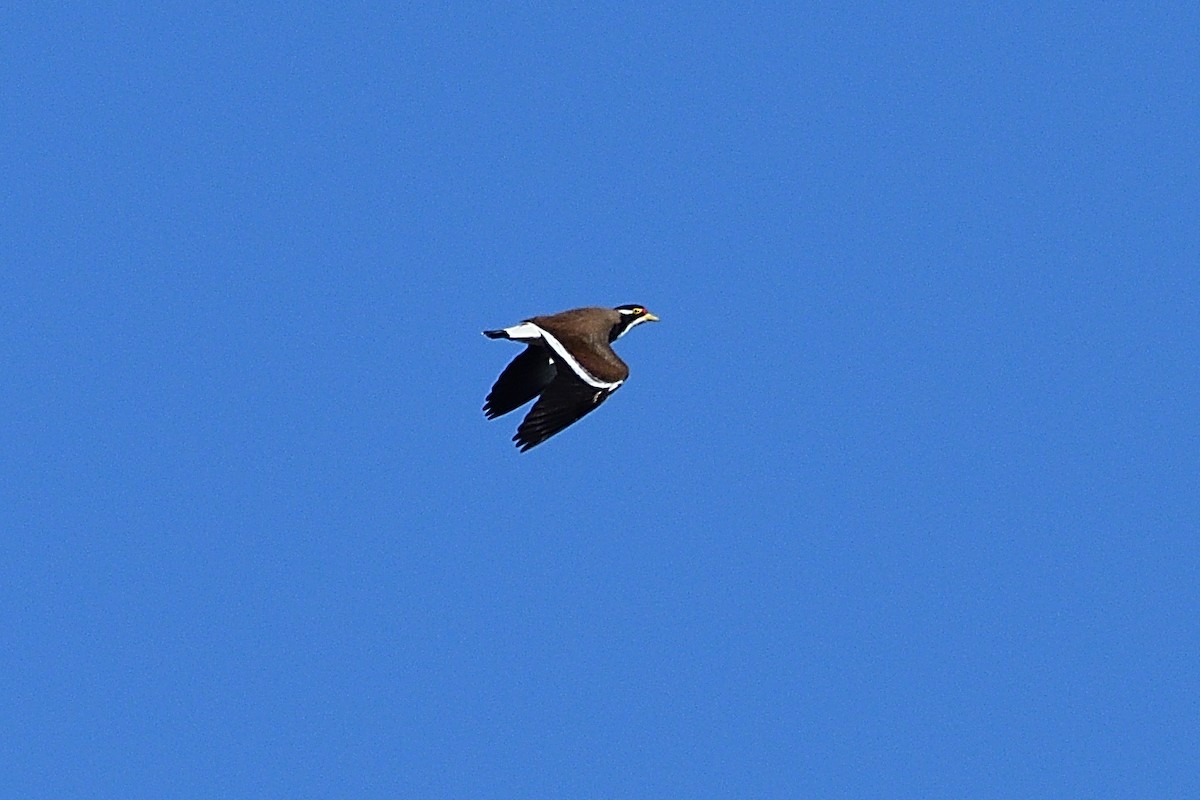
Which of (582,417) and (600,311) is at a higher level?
(600,311)

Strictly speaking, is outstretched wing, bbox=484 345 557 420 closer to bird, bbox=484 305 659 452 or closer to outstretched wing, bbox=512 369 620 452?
bird, bbox=484 305 659 452

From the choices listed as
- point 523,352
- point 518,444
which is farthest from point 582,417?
point 523,352

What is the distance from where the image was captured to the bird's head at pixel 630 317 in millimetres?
28375

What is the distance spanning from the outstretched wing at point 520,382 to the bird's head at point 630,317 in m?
1.21

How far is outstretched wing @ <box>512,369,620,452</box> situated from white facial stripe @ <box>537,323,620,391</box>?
5 centimetres

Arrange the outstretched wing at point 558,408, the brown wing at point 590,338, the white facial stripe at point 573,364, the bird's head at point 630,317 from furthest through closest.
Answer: the bird's head at point 630,317 < the brown wing at point 590,338 < the white facial stripe at point 573,364 < the outstretched wing at point 558,408

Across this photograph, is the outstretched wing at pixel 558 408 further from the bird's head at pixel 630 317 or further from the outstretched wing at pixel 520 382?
the bird's head at pixel 630 317

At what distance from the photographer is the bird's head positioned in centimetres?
2838

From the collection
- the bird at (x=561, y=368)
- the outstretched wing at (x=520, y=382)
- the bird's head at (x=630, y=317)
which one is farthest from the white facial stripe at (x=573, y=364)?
the bird's head at (x=630, y=317)

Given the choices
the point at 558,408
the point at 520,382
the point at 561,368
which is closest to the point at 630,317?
the point at 520,382

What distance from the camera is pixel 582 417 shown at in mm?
24703

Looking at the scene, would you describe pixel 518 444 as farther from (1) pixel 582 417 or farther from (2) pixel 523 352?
(2) pixel 523 352

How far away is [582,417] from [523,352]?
132 inches

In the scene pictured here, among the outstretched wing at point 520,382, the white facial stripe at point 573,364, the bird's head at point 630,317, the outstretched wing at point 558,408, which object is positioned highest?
the bird's head at point 630,317
